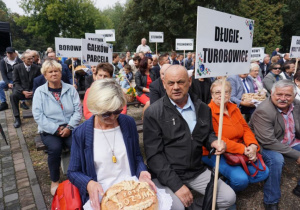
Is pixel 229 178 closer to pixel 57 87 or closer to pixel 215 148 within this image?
pixel 215 148

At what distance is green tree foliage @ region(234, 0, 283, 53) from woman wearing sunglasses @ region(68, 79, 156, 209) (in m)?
34.2

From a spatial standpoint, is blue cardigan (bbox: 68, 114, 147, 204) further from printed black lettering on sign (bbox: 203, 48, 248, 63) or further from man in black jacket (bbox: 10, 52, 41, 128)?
man in black jacket (bbox: 10, 52, 41, 128)

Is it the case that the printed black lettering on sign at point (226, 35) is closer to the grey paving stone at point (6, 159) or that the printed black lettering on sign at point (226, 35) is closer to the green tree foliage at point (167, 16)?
the grey paving stone at point (6, 159)

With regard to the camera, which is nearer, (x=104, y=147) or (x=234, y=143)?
(x=104, y=147)

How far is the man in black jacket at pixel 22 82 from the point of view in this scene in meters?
5.77

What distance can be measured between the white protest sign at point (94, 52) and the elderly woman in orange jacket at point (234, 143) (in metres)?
2.76

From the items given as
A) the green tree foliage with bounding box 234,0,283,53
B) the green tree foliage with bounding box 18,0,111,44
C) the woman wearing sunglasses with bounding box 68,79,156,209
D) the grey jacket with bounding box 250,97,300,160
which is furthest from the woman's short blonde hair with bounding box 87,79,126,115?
the green tree foliage with bounding box 18,0,111,44

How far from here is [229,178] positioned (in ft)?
8.78

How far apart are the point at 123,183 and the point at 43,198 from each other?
1.91m

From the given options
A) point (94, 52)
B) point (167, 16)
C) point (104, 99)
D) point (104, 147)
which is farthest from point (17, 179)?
point (167, 16)

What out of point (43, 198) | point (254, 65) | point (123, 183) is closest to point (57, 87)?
point (43, 198)

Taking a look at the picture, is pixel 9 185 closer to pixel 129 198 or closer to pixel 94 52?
pixel 129 198

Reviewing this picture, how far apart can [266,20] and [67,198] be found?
36766 millimetres

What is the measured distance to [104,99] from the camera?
6.07 feet
